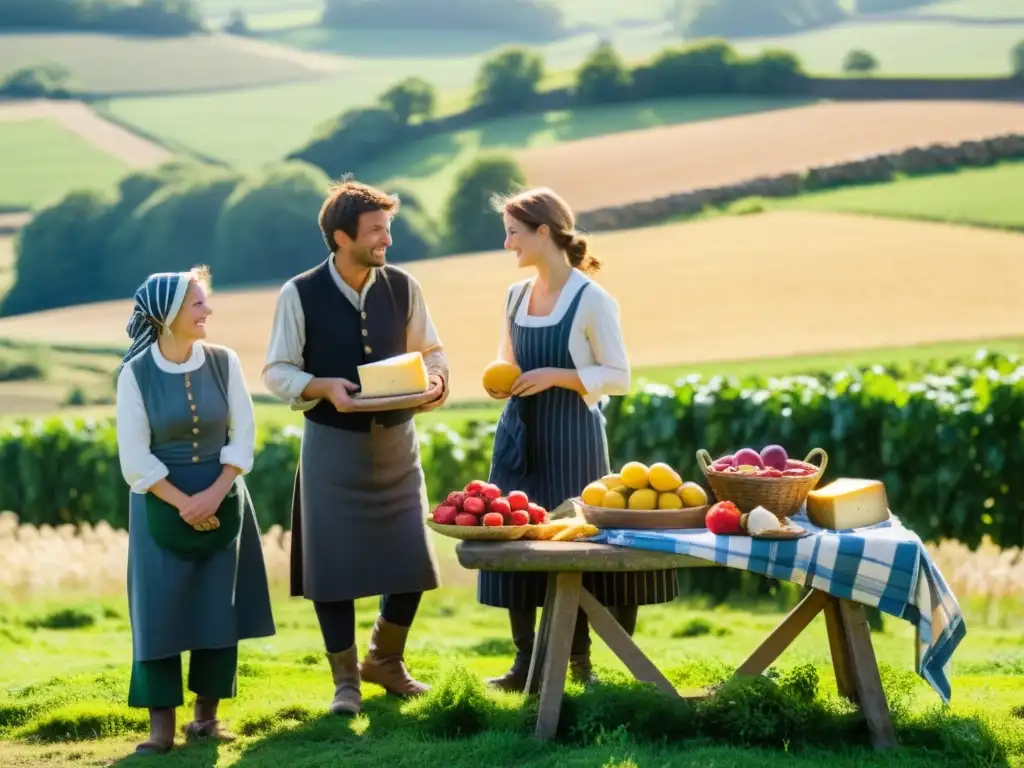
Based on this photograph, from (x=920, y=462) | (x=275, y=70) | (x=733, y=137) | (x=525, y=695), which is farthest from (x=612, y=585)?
(x=275, y=70)

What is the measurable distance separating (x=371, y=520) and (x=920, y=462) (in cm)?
428

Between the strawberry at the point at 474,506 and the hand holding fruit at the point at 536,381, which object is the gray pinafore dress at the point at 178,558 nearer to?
the strawberry at the point at 474,506

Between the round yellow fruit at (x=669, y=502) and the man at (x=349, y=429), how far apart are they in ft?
3.43

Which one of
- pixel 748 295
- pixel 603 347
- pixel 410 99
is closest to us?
pixel 603 347

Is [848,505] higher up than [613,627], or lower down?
higher up

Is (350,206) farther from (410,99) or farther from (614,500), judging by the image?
(410,99)

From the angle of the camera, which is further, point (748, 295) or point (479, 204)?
point (479, 204)

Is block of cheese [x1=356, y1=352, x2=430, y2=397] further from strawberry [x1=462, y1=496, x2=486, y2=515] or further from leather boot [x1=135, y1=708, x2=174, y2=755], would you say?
leather boot [x1=135, y1=708, x2=174, y2=755]

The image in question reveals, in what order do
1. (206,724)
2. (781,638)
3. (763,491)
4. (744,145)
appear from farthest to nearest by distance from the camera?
(744,145), (206,724), (781,638), (763,491)

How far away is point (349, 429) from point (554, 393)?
2.61 ft

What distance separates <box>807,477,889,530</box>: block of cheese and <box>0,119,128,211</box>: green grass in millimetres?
10272

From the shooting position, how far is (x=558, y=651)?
6.06 meters

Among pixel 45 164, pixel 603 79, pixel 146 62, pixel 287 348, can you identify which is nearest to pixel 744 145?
pixel 603 79

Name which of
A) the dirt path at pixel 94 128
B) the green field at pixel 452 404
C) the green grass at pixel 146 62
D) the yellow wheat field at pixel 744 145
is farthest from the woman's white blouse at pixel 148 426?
the green grass at pixel 146 62
